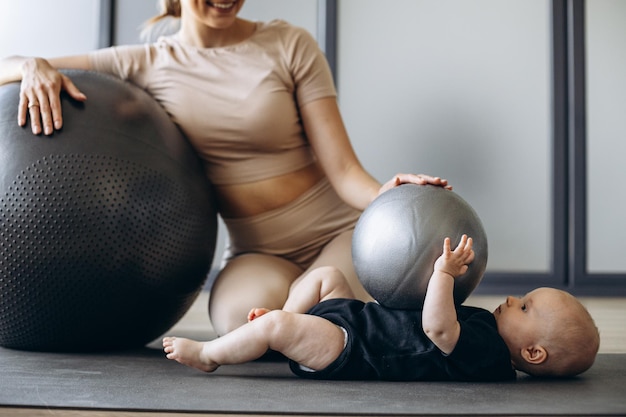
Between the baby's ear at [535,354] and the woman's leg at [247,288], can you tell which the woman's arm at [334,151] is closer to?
the woman's leg at [247,288]

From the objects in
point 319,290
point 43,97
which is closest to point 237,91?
point 43,97

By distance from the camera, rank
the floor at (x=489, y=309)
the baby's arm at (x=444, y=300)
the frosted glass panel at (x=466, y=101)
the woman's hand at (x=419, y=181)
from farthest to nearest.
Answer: the frosted glass panel at (x=466, y=101) < the woman's hand at (x=419, y=181) < the baby's arm at (x=444, y=300) < the floor at (x=489, y=309)

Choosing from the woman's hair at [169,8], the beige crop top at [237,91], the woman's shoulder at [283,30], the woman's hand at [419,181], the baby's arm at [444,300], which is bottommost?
the baby's arm at [444,300]

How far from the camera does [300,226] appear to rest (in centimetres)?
225

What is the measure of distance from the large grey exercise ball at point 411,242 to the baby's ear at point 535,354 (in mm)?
172

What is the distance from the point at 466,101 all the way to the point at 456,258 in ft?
9.88

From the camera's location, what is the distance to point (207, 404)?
4.25ft

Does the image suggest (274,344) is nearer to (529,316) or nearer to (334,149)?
(529,316)

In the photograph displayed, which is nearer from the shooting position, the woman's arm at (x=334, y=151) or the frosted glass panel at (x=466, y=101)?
the woman's arm at (x=334, y=151)

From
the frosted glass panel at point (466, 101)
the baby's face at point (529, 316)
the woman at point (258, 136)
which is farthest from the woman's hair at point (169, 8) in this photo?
the frosted glass panel at point (466, 101)

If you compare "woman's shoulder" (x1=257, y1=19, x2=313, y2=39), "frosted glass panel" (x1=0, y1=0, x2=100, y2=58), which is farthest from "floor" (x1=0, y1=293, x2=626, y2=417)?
"frosted glass panel" (x1=0, y1=0, x2=100, y2=58)

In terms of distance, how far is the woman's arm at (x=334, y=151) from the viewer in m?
2.11

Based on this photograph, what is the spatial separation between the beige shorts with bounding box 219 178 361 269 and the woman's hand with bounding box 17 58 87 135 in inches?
26.0

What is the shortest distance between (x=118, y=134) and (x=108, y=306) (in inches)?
17.0
